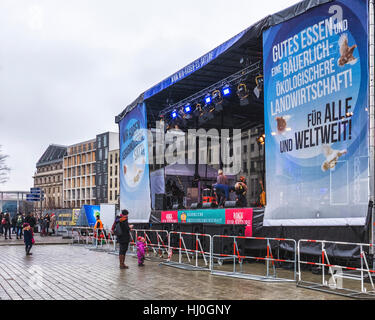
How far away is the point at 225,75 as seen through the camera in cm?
1906

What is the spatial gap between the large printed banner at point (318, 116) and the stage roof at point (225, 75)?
13.6 inches

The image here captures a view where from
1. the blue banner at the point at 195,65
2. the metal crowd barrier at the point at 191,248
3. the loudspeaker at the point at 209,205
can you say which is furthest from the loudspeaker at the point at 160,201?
the metal crowd barrier at the point at 191,248

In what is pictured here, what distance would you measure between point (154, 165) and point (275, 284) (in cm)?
1440

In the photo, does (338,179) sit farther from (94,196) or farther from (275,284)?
(94,196)

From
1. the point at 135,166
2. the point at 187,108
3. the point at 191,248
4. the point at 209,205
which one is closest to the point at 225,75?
the point at 187,108

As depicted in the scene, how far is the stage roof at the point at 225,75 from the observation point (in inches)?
545

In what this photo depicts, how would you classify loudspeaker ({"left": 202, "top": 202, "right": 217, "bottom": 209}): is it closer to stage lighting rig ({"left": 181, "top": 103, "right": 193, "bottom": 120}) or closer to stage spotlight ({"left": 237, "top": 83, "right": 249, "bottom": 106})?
stage spotlight ({"left": 237, "top": 83, "right": 249, "bottom": 106})

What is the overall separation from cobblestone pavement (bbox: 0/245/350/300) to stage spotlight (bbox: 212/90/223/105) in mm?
7457

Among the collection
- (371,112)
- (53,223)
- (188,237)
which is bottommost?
(53,223)

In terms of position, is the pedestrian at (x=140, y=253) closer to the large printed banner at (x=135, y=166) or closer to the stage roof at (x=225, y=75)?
the stage roof at (x=225, y=75)

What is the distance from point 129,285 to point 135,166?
580 inches

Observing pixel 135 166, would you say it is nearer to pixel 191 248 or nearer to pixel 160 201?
pixel 160 201

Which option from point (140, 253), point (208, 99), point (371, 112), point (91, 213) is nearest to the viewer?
point (371, 112)

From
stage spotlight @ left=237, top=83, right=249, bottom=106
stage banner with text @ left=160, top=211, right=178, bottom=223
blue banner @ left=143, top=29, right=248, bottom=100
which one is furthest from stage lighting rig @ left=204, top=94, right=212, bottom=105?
stage banner with text @ left=160, top=211, right=178, bottom=223
